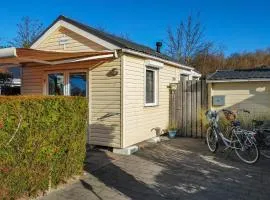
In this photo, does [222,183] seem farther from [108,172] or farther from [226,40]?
[226,40]

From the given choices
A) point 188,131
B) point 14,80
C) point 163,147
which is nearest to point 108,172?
point 163,147

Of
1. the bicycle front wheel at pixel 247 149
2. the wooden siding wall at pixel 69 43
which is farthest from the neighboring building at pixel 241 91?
the wooden siding wall at pixel 69 43

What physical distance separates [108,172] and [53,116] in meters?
2.22

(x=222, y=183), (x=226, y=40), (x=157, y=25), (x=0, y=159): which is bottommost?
(x=222, y=183)

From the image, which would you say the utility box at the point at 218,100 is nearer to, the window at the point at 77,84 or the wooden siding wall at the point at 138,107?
the wooden siding wall at the point at 138,107

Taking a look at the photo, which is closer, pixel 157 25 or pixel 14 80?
pixel 14 80

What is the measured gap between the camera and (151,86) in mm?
10820

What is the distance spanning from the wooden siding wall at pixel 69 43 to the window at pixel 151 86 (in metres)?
2.23

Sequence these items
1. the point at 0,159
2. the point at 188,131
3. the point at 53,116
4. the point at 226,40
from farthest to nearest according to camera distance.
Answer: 1. the point at 226,40
2. the point at 188,131
3. the point at 53,116
4. the point at 0,159

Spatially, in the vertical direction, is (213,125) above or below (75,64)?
below

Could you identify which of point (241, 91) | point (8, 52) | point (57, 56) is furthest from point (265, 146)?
point (8, 52)

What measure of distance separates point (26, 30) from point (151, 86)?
25.9 meters

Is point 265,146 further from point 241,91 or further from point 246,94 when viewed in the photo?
point 241,91

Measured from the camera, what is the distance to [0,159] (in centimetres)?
425
